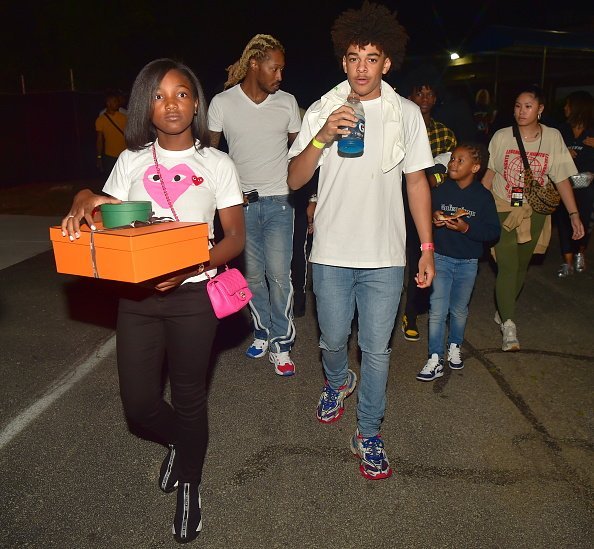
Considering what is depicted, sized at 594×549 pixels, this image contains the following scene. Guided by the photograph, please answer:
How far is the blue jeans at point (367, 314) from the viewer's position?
3.37 m

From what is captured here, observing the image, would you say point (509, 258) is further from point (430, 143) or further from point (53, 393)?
point (53, 393)

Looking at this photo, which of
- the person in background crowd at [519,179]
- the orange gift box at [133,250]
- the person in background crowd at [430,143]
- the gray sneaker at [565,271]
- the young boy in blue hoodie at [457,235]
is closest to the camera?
the orange gift box at [133,250]

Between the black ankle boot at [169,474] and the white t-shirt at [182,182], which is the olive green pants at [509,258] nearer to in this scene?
the white t-shirt at [182,182]

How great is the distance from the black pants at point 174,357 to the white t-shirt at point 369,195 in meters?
0.86

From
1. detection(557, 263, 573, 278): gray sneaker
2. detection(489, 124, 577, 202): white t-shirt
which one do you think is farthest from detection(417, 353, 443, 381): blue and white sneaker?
detection(557, 263, 573, 278): gray sneaker

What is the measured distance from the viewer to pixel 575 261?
26.4ft

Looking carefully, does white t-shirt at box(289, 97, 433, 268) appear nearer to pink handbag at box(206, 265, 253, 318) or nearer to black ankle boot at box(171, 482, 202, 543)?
pink handbag at box(206, 265, 253, 318)

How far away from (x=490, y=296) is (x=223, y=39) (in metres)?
20.4

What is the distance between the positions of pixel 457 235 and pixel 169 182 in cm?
254

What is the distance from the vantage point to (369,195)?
10.7 ft

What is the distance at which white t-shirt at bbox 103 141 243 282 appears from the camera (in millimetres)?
2875

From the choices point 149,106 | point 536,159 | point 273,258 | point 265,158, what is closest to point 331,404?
point 273,258

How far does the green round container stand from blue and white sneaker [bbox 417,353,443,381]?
2.84 m

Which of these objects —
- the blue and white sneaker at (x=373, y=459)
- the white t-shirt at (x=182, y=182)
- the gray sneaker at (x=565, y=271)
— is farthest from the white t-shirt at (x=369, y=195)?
the gray sneaker at (x=565, y=271)
